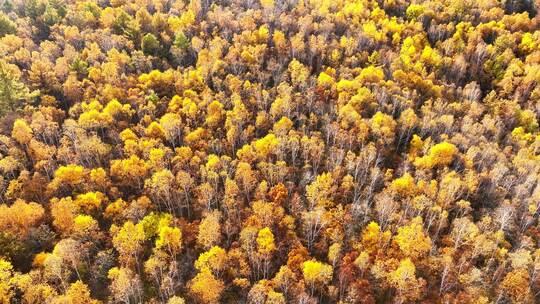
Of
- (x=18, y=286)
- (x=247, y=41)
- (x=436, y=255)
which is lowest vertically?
(x=436, y=255)

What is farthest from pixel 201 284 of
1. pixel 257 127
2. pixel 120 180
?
pixel 257 127

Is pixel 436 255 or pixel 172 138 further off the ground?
pixel 172 138

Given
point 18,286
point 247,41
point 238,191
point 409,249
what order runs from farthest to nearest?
point 247,41 < point 238,191 < point 409,249 < point 18,286

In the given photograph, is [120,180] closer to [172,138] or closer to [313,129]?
[172,138]

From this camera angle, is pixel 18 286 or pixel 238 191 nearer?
pixel 18 286

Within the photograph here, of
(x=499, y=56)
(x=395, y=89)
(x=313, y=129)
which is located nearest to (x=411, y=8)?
(x=499, y=56)

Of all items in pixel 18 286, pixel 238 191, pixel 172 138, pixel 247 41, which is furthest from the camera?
pixel 247 41
